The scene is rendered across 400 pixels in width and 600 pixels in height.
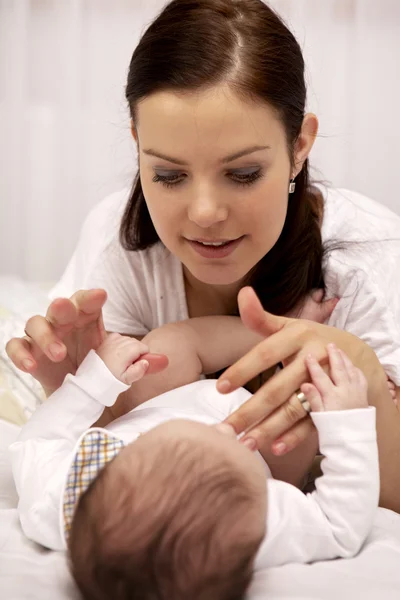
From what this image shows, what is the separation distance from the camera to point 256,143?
49.0 inches

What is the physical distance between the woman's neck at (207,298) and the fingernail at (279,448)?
0.56 m

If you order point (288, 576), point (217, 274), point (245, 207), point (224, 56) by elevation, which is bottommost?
point (288, 576)

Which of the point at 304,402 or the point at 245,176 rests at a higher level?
the point at 245,176

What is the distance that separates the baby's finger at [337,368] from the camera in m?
1.13

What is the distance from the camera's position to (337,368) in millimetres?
1141

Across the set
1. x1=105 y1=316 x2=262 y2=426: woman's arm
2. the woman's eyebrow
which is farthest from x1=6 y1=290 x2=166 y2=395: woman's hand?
the woman's eyebrow

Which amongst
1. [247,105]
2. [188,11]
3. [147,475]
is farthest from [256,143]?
[147,475]

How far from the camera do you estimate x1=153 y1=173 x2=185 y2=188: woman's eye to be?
1.27 m

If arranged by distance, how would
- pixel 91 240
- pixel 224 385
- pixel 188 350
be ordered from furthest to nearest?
pixel 91 240 < pixel 188 350 < pixel 224 385

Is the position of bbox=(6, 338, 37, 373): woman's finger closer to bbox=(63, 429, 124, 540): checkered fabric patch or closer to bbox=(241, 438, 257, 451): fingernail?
bbox=(63, 429, 124, 540): checkered fabric patch

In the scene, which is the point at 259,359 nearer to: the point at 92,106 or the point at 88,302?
the point at 88,302

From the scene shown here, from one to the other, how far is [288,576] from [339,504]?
121 mm

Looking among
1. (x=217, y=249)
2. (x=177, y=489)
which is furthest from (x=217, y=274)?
(x=177, y=489)

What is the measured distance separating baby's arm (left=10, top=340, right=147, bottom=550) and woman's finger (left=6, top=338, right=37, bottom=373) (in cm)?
7
